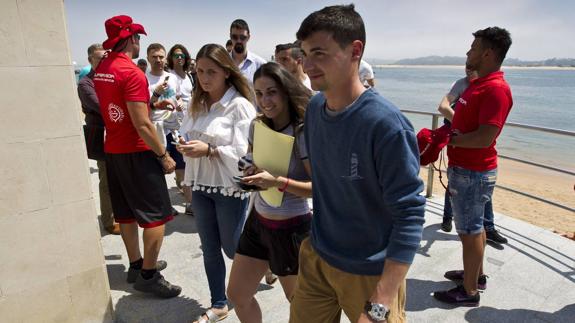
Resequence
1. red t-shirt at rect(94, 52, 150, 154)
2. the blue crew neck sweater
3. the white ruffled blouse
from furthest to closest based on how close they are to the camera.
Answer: red t-shirt at rect(94, 52, 150, 154), the white ruffled blouse, the blue crew neck sweater

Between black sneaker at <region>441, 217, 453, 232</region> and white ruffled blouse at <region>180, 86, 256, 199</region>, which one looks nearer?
white ruffled blouse at <region>180, 86, 256, 199</region>

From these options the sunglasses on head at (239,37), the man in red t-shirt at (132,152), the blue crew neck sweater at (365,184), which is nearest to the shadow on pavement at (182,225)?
the man in red t-shirt at (132,152)

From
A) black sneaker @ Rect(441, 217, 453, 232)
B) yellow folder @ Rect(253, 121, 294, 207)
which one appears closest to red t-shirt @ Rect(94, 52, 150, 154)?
yellow folder @ Rect(253, 121, 294, 207)

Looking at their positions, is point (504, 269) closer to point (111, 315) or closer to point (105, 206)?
point (111, 315)

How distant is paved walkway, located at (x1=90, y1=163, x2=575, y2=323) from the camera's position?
276cm

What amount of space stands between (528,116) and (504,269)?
29.3 m

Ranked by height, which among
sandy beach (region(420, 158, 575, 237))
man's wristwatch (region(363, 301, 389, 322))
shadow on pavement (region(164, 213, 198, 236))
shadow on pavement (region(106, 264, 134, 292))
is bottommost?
sandy beach (region(420, 158, 575, 237))

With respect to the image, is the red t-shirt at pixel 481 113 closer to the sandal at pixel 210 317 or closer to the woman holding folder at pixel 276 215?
the woman holding folder at pixel 276 215

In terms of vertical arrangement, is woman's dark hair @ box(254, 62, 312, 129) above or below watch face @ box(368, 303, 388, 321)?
above

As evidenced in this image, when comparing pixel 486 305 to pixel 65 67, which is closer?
pixel 65 67

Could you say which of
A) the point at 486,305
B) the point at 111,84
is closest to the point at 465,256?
the point at 486,305

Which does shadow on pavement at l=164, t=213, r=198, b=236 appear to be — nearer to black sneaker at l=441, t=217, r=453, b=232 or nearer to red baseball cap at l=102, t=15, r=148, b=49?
red baseball cap at l=102, t=15, r=148, b=49

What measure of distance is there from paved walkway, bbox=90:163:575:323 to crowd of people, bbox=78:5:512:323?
0.13m

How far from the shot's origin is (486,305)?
2859mm
